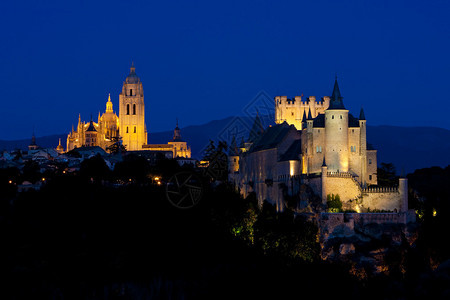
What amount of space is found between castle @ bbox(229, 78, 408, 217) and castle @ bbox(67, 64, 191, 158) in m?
78.5

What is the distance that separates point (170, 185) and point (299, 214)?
110 feet

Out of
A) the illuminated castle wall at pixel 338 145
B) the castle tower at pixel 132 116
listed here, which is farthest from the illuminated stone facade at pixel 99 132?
the illuminated castle wall at pixel 338 145

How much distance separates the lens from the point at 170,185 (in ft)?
299

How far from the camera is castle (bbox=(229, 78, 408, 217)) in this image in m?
58.3

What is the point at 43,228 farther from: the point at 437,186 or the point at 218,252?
the point at 437,186

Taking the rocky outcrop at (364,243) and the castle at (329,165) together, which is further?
the castle at (329,165)

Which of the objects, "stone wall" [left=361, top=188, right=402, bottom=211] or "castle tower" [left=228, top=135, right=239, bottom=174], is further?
"castle tower" [left=228, top=135, right=239, bottom=174]

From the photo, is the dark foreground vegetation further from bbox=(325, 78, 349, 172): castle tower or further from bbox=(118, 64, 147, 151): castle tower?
bbox=(118, 64, 147, 151): castle tower

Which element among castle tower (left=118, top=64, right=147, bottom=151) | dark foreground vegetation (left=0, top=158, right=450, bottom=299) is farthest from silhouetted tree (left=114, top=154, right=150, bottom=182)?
castle tower (left=118, top=64, right=147, bottom=151)

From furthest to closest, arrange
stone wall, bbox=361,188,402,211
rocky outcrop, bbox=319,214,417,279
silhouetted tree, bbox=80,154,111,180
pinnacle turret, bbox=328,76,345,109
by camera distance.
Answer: silhouetted tree, bbox=80,154,111,180
pinnacle turret, bbox=328,76,345,109
stone wall, bbox=361,188,402,211
rocky outcrop, bbox=319,214,417,279

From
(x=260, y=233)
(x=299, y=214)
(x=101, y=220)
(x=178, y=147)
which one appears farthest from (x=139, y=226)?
(x=178, y=147)

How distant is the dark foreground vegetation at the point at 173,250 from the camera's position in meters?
55.9

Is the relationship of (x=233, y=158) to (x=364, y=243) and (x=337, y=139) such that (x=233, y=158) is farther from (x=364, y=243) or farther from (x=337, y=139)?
(x=364, y=243)

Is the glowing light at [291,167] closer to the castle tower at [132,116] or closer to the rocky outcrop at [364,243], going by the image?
the rocky outcrop at [364,243]
